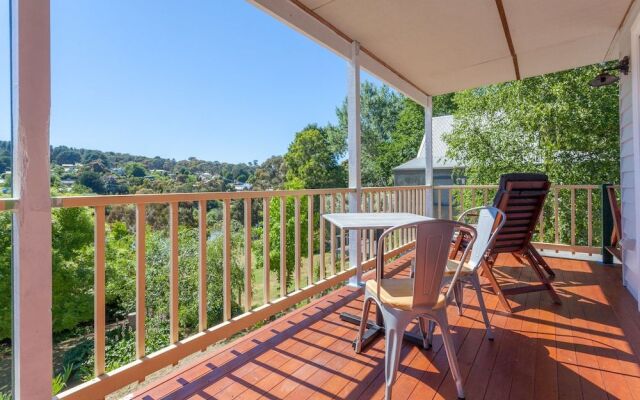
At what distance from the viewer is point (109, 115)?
47.1 feet

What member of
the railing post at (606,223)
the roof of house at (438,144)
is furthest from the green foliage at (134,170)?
the roof of house at (438,144)

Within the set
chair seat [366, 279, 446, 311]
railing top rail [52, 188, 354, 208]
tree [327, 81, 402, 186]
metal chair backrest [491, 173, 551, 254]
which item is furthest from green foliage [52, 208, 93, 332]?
tree [327, 81, 402, 186]

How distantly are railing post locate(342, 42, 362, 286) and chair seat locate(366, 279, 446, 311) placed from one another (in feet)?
4.82

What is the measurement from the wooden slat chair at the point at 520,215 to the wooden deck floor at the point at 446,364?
0.36 meters

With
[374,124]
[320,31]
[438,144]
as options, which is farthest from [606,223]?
[374,124]

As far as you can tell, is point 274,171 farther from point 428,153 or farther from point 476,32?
point 476,32

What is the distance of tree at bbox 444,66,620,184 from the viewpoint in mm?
8312

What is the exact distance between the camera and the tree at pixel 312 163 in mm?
20406

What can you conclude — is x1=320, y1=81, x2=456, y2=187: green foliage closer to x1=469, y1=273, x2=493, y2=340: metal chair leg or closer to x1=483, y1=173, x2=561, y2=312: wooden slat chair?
x1=483, y1=173, x2=561, y2=312: wooden slat chair

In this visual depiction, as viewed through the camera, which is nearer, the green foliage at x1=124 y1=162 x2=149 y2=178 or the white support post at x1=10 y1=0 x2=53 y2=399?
the white support post at x1=10 y1=0 x2=53 y2=399

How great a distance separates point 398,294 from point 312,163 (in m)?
19.4

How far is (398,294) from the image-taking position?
1.82 metres

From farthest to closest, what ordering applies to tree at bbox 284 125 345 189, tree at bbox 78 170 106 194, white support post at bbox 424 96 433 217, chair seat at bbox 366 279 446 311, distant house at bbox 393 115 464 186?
tree at bbox 284 125 345 189 → distant house at bbox 393 115 464 186 → white support post at bbox 424 96 433 217 → tree at bbox 78 170 106 194 → chair seat at bbox 366 279 446 311

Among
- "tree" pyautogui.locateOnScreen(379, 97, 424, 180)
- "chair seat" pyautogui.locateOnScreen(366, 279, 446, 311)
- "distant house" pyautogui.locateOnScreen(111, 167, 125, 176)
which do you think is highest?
"tree" pyautogui.locateOnScreen(379, 97, 424, 180)
